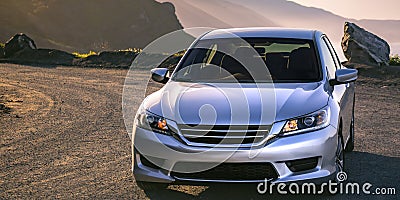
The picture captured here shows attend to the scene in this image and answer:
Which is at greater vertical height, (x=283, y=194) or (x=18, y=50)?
(x=283, y=194)

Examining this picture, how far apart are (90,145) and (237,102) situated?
3263 millimetres

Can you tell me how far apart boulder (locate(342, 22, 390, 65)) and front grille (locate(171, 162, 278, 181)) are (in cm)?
1532

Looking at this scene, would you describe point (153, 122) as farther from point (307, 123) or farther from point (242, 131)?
point (307, 123)

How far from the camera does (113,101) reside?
1300cm

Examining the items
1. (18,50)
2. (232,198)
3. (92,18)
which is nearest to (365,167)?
(232,198)

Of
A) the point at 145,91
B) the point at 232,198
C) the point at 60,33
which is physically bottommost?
the point at 60,33

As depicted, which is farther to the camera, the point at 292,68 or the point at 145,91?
the point at 145,91

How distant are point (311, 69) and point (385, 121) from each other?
4.44 m

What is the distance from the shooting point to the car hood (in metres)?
5.22

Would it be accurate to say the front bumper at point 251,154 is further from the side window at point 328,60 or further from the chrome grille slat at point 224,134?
the side window at point 328,60

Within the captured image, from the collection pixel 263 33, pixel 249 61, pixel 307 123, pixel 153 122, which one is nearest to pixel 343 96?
pixel 249 61

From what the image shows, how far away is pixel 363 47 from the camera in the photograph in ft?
68.4

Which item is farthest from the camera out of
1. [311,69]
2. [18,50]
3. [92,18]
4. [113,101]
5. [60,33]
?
[92,18]

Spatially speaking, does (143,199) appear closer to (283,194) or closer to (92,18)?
(283,194)
